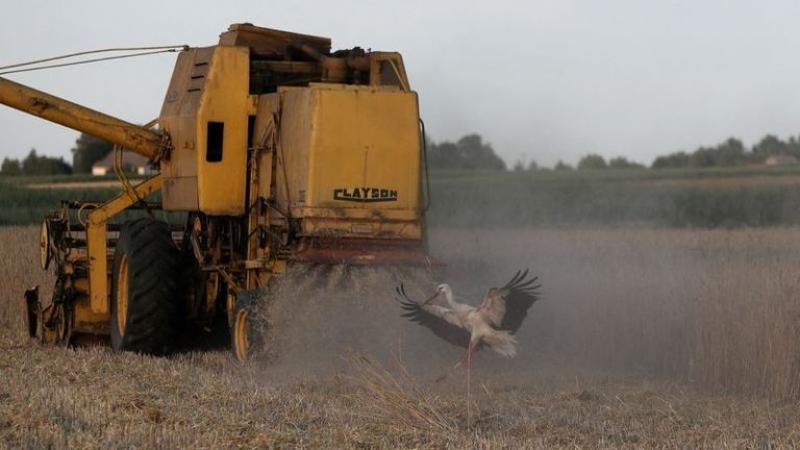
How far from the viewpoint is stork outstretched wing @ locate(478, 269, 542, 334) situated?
1013cm

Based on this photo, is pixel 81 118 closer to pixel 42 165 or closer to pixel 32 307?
pixel 32 307

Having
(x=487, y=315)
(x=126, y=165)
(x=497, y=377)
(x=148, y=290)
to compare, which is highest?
(x=126, y=165)

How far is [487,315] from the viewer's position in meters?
10.2

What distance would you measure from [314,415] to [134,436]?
1.38 metres

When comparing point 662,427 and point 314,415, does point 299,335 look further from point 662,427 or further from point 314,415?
point 662,427

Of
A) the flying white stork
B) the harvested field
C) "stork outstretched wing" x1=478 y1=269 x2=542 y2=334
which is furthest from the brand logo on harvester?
"stork outstretched wing" x1=478 y1=269 x2=542 y2=334

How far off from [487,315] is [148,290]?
3827mm

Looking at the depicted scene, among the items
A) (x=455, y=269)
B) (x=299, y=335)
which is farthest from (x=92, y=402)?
(x=455, y=269)

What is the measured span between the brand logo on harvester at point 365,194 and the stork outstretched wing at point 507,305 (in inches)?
64.0

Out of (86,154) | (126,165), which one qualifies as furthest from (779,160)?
(86,154)

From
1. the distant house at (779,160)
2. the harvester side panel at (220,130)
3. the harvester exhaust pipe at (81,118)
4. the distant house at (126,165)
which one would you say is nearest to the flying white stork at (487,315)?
the harvester side panel at (220,130)

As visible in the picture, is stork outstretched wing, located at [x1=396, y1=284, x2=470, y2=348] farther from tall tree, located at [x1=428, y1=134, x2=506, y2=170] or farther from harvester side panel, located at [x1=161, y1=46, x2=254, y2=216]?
tall tree, located at [x1=428, y1=134, x2=506, y2=170]

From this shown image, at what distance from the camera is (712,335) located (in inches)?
438

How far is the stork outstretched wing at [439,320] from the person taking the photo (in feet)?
33.5
